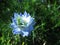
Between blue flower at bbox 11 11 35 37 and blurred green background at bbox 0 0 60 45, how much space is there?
0.07 m

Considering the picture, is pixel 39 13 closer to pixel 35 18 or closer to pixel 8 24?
pixel 35 18

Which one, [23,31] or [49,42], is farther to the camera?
[49,42]

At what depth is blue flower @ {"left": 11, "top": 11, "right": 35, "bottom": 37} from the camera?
2.18m

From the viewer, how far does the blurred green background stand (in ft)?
7.49

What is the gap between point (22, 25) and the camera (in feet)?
7.23

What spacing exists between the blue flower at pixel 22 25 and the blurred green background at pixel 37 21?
7 cm

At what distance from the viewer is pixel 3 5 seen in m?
2.62

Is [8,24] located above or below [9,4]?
below

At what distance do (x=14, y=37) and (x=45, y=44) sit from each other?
281mm

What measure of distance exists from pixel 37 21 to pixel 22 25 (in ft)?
0.77

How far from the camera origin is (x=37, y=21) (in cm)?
240

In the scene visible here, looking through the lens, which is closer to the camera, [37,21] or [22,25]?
[22,25]

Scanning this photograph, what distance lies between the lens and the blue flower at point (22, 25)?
7.16ft

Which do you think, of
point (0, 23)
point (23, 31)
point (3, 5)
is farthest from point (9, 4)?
point (23, 31)
